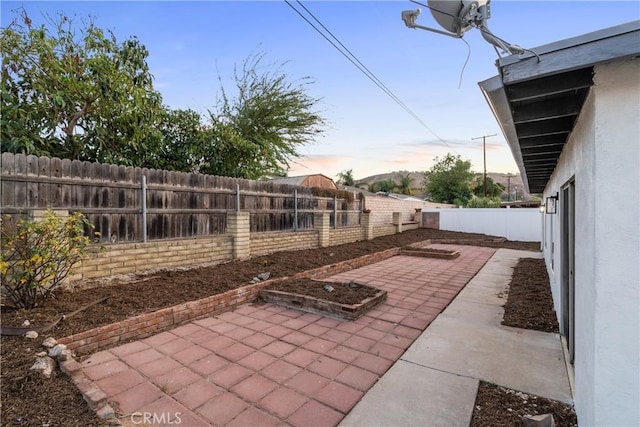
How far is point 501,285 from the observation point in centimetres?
664

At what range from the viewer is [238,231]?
23.0ft

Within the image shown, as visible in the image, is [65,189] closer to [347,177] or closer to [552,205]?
[552,205]

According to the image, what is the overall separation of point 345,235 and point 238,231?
5355mm

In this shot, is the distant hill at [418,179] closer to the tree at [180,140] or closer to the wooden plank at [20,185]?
the tree at [180,140]

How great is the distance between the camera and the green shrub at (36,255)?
3527 mm

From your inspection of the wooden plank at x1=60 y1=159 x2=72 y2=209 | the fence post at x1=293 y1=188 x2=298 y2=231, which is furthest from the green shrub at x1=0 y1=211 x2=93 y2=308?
the fence post at x1=293 y1=188 x2=298 y2=231

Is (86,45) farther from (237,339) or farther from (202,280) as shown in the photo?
(237,339)

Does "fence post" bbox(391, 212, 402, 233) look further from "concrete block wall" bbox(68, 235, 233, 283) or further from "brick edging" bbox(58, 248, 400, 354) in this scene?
"brick edging" bbox(58, 248, 400, 354)

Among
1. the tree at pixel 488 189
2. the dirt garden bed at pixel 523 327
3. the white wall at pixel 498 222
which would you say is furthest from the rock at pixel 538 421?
the tree at pixel 488 189

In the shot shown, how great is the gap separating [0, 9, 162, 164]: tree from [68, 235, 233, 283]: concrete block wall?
88.0 inches

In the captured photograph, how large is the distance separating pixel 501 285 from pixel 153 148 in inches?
349

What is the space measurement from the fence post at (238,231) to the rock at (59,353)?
418 centimetres

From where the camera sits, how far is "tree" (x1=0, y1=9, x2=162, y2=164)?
573 centimetres

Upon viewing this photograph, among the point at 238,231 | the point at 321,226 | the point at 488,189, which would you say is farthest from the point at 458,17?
the point at 488,189
